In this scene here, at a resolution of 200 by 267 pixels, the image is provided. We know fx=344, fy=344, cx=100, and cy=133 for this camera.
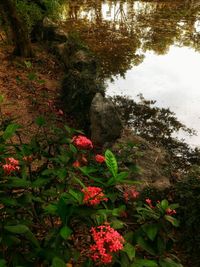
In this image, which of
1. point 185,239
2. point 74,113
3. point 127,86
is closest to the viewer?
point 185,239

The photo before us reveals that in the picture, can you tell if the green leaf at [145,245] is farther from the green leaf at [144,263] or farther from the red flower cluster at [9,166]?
the red flower cluster at [9,166]

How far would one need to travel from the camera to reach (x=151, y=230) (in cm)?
192

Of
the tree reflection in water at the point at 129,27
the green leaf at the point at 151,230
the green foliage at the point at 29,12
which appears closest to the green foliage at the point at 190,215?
the green leaf at the point at 151,230

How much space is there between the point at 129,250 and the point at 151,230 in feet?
0.62

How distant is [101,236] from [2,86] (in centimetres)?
743

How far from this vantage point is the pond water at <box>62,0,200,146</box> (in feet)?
32.6

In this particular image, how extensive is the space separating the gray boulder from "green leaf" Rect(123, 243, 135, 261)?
443cm

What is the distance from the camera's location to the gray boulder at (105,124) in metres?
6.26

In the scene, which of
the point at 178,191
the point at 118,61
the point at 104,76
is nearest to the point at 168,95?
the point at 104,76

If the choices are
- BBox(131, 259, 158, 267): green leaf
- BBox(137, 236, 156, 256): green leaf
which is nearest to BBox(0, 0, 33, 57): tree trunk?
BBox(137, 236, 156, 256): green leaf

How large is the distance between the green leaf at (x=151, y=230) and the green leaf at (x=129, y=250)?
121 millimetres

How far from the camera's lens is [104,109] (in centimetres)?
642

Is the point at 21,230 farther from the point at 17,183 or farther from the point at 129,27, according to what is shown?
the point at 129,27

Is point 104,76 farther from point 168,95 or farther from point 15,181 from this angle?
point 15,181
